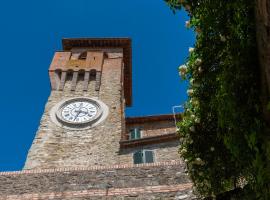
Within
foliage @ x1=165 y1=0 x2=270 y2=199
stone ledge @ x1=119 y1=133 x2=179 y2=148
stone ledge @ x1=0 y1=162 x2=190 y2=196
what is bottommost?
foliage @ x1=165 y1=0 x2=270 y2=199

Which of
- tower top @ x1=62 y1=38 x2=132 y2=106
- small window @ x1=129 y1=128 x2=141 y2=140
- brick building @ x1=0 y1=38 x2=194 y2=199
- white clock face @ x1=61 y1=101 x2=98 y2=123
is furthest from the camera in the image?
tower top @ x1=62 y1=38 x2=132 y2=106

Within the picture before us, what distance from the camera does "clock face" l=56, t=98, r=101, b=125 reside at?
71.5ft

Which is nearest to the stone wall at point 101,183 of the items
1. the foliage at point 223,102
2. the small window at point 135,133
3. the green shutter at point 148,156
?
the foliage at point 223,102

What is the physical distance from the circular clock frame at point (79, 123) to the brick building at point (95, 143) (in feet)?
0.16

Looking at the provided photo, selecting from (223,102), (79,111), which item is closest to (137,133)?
(79,111)

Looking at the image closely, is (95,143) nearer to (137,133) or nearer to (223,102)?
(137,133)

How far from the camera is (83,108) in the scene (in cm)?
2277

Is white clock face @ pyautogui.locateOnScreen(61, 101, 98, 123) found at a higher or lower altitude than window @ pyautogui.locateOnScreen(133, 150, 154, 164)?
higher

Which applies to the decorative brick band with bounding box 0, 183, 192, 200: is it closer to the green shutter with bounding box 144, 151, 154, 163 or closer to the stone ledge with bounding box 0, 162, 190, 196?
the stone ledge with bounding box 0, 162, 190, 196

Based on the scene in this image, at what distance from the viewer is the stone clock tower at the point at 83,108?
1958cm

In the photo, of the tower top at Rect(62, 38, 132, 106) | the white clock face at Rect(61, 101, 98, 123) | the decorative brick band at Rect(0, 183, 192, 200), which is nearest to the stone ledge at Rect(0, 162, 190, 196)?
the decorative brick band at Rect(0, 183, 192, 200)

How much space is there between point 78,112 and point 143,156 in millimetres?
4949

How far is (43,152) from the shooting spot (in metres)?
19.5

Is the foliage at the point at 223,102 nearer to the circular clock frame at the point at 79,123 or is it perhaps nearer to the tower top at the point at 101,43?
the circular clock frame at the point at 79,123
